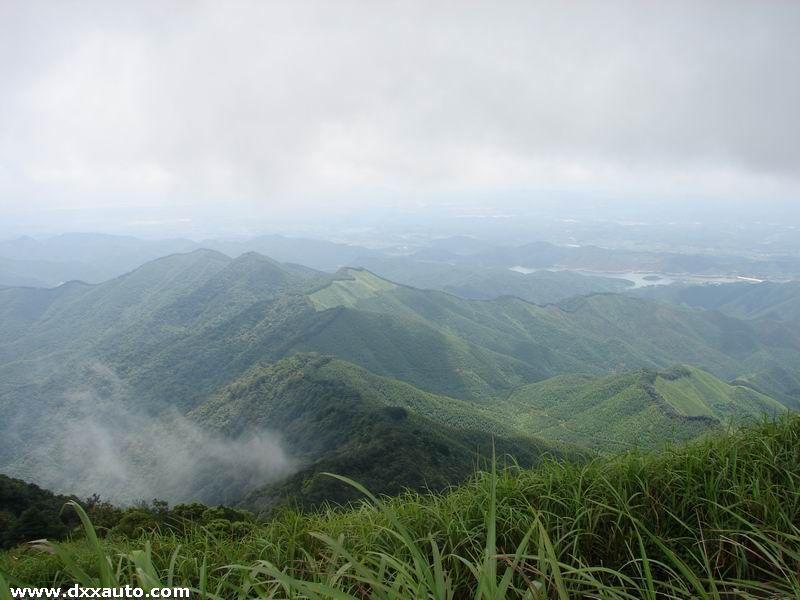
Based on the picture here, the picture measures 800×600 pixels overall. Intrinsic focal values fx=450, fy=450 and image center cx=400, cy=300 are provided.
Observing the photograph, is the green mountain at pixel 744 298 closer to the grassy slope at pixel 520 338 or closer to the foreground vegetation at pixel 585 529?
the grassy slope at pixel 520 338

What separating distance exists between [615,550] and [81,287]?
200 m

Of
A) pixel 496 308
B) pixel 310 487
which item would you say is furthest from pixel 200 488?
pixel 496 308

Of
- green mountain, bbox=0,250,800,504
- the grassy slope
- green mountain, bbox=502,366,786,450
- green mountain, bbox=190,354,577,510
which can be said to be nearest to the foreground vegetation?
green mountain, bbox=190,354,577,510

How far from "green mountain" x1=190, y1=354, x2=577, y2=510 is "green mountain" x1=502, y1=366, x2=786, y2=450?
756cm

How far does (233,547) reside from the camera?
160 inches

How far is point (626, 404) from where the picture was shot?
5972 cm

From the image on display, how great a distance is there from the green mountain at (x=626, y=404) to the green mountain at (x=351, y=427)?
7557 mm

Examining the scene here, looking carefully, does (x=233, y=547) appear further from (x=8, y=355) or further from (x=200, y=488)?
(x=8, y=355)

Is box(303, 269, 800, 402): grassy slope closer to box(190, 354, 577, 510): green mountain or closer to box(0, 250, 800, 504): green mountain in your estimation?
box(0, 250, 800, 504): green mountain

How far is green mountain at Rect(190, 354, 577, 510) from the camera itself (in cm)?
3139

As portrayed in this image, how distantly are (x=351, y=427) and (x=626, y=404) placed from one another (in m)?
37.2

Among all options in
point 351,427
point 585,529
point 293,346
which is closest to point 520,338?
point 293,346

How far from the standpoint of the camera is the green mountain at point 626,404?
179 ft

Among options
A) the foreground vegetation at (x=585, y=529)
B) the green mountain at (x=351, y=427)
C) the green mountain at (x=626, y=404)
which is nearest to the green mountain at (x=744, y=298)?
the green mountain at (x=626, y=404)
